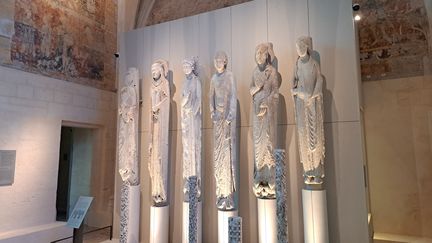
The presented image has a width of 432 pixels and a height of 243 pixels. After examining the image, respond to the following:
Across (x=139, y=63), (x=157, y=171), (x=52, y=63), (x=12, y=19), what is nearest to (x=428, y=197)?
(x=157, y=171)

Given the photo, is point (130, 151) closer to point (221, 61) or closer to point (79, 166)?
point (221, 61)

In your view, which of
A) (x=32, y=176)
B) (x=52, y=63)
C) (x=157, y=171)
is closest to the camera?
(x=157, y=171)

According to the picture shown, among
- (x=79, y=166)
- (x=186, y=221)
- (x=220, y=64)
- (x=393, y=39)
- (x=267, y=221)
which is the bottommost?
(x=186, y=221)

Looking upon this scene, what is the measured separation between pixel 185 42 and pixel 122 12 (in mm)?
3580

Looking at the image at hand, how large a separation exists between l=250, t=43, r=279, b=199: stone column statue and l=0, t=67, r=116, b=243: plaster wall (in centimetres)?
418

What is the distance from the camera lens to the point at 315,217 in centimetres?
381

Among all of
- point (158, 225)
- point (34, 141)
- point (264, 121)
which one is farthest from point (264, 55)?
point (34, 141)

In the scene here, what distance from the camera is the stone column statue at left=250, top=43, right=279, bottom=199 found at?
13.4ft

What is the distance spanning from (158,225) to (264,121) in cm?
232

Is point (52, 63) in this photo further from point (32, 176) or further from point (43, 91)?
point (32, 176)

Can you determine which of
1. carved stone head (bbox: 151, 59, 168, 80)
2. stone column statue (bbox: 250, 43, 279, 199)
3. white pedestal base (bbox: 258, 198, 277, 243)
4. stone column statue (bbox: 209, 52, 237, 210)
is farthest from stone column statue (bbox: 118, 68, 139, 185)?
white pedestal base (bbox: 258, 198, 277, 243)

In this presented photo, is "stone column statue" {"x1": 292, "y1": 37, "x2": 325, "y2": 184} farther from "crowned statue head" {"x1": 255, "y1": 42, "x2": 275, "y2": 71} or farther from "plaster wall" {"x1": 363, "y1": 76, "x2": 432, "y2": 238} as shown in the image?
"plaster wall" {"x1": 363, "y1": 76, "x2": 432, "y2": 238}

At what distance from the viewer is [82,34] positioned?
275 inches

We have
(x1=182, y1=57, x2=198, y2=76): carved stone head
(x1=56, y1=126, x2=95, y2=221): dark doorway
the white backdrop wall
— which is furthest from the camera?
(x1=56, y1=126, x2=95, y2=221): dark doorway
